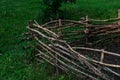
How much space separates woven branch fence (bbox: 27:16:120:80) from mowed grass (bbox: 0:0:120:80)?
0.28 meters

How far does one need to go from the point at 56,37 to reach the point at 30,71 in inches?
33.6

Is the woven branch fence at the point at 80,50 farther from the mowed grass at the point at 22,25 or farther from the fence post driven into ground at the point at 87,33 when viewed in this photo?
the mowed grass at the point at 22,25

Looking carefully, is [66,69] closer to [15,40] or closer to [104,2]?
[15,40]

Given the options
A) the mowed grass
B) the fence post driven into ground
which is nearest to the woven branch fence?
the fence post driven into ground

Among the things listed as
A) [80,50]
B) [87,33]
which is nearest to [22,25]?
[87,33]

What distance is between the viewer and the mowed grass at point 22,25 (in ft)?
26.0

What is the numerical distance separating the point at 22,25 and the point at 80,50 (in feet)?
12.3

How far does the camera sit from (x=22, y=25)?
1190 centimetres

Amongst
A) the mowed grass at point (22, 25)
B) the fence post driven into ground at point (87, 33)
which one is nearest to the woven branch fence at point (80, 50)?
A: the fence post driven into ground at point (87, 33)

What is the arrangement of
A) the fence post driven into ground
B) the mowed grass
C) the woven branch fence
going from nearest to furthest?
the woven branch fence
the mowed grass
the fence post driven into ground

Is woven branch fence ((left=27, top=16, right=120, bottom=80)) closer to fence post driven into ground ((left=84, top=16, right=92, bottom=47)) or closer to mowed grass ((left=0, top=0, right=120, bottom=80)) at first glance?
fence post driven into ground ((left=84, top=16, right=92, bottom=47))

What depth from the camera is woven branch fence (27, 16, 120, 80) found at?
6641mm

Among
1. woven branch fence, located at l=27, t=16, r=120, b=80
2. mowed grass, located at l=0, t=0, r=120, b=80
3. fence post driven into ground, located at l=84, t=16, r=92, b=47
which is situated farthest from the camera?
fence post driven into ground, located at l=84, t=16, r=92, b=47

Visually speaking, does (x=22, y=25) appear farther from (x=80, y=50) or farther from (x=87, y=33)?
(x=80, y=50)
